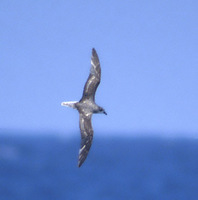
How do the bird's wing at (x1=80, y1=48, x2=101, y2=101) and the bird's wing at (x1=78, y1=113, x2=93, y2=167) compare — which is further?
the bird's wing at (x1=80, y1=48, x2=101, y2=101)

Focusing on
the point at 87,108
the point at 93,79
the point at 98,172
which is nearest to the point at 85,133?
the point at 87,108

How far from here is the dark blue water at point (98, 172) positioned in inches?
4469

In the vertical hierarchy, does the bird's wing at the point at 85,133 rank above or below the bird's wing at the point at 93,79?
below

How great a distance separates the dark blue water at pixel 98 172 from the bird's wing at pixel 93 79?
265ft

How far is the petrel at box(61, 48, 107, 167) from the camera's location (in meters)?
28.1

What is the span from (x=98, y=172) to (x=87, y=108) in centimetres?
10735

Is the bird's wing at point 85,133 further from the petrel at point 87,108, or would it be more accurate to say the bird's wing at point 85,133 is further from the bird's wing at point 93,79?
the bird's wing at point 93,79

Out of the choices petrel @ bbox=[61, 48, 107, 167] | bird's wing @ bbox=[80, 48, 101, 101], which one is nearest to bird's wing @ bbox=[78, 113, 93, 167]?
petrel @ bbox=[61, 48, 107, 167]

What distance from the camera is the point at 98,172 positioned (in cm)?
13450

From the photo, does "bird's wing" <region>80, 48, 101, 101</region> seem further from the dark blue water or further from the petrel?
the dark blue water

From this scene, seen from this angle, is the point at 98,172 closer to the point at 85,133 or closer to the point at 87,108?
the point at 85,133

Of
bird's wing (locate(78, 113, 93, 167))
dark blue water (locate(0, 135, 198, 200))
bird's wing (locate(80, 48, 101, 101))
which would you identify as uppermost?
dark blue water (locate(0, 135, 198, 200))

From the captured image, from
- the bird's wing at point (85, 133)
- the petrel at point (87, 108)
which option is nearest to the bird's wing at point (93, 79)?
the petrel at point (87, 108)

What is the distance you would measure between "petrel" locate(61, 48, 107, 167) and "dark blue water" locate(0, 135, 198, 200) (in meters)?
80.5
